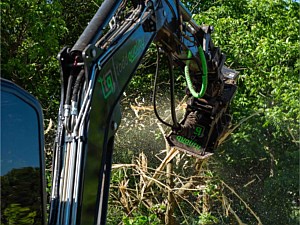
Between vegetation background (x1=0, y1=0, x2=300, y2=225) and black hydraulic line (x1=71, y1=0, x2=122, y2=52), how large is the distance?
508 cm

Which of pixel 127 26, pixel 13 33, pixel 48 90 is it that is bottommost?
pixel 127 26

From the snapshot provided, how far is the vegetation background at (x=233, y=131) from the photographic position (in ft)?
28.7

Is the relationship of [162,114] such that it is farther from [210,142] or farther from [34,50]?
[210,142]

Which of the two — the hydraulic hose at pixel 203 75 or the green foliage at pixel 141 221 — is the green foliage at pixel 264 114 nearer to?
the green foliage at pixel 141 221

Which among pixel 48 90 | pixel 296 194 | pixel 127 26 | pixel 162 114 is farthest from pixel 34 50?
pixel 127 26

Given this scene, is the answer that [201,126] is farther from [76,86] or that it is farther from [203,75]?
[76,86]

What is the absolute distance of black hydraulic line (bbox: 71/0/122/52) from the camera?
10.6 ft

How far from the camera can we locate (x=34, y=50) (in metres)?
8.80

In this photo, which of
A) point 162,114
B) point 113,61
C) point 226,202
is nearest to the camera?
point 113,61

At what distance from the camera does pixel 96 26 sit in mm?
3348

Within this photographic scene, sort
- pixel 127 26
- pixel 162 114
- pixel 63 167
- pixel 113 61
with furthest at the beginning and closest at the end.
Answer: pixel 162 114 < pixel 127 26 < pixel 113 61 < pixel 63 167

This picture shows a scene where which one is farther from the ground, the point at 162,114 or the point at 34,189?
the point at 162,114

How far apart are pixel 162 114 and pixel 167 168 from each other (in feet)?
3.55

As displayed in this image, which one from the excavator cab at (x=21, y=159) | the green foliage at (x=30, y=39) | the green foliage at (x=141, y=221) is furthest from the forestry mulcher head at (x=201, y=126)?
the green foliage at (x=30, y=39)
